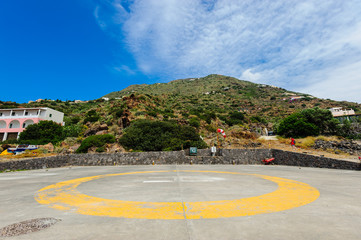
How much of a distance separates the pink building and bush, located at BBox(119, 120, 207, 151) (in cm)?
3540

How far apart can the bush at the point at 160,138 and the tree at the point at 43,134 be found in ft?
70.6

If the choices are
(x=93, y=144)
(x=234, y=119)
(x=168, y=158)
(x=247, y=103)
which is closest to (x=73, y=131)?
(x=93, y=144)

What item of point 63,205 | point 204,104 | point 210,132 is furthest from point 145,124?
point 204,104

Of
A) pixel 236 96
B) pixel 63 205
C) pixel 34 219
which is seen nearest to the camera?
pixel 34 219

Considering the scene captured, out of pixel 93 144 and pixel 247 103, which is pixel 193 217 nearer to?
pixel 93 144

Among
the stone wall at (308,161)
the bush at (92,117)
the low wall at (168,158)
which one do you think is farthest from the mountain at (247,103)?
the stone wall at (308,161)

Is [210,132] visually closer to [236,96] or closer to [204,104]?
[204,104]

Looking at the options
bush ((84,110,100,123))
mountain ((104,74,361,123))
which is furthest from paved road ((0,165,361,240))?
mountain ((104,74,361,123))

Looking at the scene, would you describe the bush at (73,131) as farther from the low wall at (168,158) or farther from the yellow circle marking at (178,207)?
the yellow circle marking at (178,207)

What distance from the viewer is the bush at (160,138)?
26.3 m

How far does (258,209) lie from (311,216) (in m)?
0.98

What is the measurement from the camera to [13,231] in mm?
2701

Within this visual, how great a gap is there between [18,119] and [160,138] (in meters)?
46.5

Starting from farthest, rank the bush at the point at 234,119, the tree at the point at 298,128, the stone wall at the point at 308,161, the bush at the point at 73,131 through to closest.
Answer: the bush at the point at 234,119 < the bush at the point at 73,131 < the tree at the point at 298,128 < the stone wall at the point at 308,161
